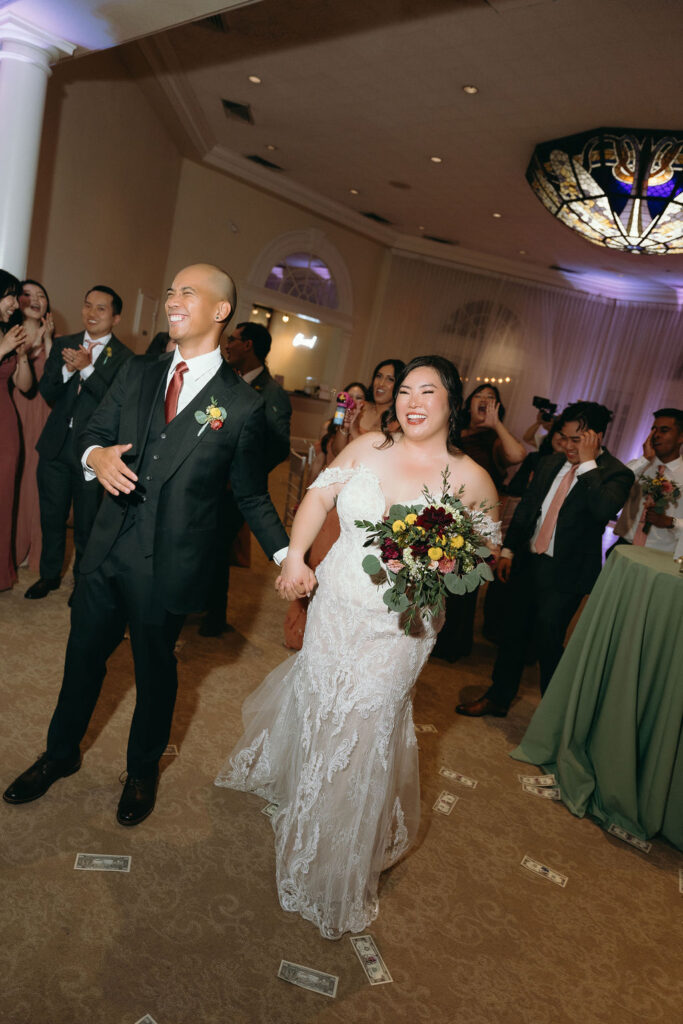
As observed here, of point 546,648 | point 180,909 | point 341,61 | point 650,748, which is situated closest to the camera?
point 180,909

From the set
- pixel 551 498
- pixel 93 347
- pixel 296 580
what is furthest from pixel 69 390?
pixel 551 498

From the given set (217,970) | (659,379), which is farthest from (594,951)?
(659,379)

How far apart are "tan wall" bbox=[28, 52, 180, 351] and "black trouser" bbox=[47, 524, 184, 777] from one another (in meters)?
4.87

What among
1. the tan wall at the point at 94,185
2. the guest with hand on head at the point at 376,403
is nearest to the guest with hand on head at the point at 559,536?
the guest with hand on head at the point at 376,403

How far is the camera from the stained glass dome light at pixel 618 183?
6.94 meters

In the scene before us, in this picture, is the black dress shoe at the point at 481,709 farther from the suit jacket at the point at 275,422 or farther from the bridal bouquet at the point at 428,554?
the bridal bouquet at the point at 428,554

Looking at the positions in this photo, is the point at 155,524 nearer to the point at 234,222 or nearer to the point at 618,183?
the point at 618,183

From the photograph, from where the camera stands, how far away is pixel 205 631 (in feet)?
13.9

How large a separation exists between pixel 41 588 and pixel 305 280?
9.86 meters

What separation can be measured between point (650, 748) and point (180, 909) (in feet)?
7.24

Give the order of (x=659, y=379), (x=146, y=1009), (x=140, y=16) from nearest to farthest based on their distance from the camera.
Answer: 1. (x=146, y=1009)
2. (x=140, y=16)
3. (x=659, y=379)

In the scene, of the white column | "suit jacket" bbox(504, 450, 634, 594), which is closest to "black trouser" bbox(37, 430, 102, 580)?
the white column

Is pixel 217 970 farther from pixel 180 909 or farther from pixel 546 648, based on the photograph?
pixel 546 648

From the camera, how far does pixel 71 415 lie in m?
4.12
